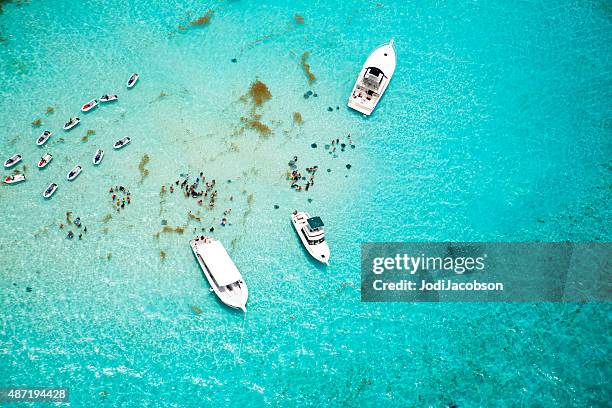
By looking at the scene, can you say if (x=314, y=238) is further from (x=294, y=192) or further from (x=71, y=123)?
(x=71, y=123)

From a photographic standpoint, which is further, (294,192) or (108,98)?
(108,98)

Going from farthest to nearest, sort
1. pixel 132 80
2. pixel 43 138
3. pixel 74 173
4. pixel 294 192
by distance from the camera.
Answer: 1. pixel 132 80
2. pixel 43 138
3. pixel 294 192
4. pixel 74 173

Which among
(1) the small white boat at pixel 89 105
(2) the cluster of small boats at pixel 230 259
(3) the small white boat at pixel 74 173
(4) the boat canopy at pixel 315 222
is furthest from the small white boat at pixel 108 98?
(4) the boat canopy at pixel 315 222

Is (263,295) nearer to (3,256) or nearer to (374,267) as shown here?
(374,267)

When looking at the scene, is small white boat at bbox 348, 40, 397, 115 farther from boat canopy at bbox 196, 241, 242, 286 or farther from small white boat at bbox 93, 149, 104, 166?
small white boat at bbox 93, 149, 104, 166

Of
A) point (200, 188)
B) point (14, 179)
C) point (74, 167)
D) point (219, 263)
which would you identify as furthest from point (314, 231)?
point (14, 179)

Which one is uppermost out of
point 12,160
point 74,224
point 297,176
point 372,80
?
point 372,80

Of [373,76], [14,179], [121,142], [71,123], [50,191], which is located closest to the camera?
[50,191]
